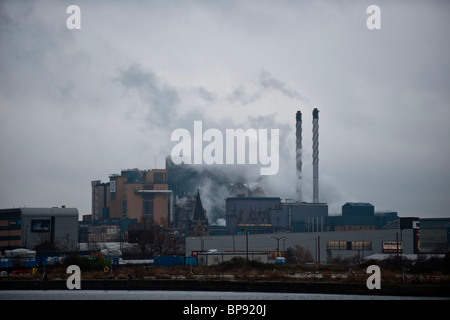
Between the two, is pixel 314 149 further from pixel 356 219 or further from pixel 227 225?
pixel 227 225

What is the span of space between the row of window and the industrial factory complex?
0.54 ft

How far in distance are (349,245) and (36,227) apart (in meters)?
58.1

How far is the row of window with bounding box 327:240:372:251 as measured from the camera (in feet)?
384

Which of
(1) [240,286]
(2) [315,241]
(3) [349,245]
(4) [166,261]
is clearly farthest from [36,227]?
(1) [240,286]

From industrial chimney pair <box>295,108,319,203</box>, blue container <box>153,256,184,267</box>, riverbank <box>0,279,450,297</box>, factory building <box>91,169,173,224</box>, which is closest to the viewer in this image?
riverbank <box>0,279,450,297</box>

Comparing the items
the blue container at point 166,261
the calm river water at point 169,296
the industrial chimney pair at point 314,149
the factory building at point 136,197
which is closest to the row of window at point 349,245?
the blue container at point 166,261

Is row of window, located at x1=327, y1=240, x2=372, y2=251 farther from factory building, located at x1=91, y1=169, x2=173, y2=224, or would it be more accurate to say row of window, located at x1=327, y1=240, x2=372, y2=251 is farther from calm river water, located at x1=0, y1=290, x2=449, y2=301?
factory building, located at x1=91, y1=169, x2=173, y2=224

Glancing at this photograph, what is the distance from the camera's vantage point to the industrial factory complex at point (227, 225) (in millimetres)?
119250

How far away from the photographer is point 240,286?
57250 millimetres

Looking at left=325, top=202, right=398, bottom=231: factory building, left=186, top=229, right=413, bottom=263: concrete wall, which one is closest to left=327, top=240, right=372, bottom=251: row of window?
left=186, top=229, right=413, bottom=263: concrete wall

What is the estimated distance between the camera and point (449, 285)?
5278 cm
